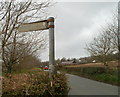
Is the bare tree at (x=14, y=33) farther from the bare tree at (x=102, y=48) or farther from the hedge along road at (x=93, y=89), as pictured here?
A: the bare tree at (x=102, y=48)

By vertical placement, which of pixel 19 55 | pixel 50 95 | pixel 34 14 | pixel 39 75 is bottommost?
pixel 50 95

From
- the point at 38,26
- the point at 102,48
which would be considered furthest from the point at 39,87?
the point at 102,48

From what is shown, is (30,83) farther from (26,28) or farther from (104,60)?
(104,60)

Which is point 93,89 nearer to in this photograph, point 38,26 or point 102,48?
point 38,26

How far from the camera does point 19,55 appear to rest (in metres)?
7.05

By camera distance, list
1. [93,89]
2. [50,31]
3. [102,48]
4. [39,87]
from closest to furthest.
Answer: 1. [39,87]
2. [50,31]
3. [93,89]
4. [102,48]

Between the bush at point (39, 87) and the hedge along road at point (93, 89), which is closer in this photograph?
the bush at point (39, 87)

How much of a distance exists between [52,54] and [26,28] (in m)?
1.17

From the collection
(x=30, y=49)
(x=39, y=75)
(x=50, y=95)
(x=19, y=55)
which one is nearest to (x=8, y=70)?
(x=19, y=55)

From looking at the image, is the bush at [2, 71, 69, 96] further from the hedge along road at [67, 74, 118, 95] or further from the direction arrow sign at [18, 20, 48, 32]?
the direction arrow sign at [18, 20, 48, 32]

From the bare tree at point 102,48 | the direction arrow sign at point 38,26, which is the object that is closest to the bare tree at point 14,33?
the direction arrow sign at point 38,26

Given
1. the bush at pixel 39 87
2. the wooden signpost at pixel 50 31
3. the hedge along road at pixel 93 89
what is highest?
the wooden signpost at pixel 50 31

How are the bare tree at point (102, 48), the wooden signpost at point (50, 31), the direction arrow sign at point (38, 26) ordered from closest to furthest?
the wooden signpost at point (50, 31)
the direction arrow sign at point (38, 26)
the bare tree at point (102, 48)

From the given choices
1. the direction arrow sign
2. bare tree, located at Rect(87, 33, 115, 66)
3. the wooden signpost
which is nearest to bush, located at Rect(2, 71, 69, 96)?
the wooden signpost
